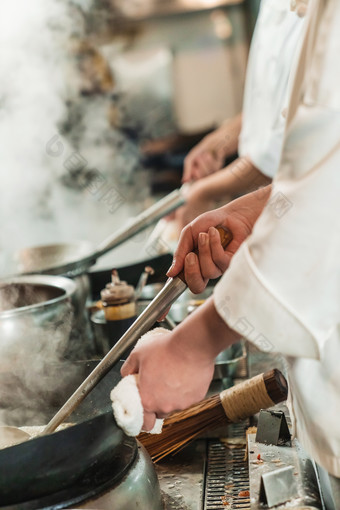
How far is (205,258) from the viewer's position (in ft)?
4.81

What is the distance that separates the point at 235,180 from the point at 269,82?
501 millimetres

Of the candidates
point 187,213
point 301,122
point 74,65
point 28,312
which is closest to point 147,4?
point 74,65

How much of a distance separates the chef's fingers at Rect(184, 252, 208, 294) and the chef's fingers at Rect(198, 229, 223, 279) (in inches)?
0.5

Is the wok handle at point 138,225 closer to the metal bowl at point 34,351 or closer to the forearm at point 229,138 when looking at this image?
the metal bowl at point 34,351

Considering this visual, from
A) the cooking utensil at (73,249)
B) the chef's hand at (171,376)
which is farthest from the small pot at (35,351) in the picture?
the cooking utensil at (73,249)

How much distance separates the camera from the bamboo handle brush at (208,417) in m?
1.67

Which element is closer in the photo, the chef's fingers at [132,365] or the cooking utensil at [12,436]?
the chef's fingers at [132,365]

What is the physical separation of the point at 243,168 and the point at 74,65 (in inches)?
168

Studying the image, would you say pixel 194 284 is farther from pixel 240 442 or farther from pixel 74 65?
pixel 74 65

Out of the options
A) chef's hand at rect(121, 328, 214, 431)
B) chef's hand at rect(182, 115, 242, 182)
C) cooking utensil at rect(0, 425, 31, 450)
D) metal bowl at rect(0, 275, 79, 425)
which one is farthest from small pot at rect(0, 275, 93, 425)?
chef's hand at rect(182, 115, 242, 182)

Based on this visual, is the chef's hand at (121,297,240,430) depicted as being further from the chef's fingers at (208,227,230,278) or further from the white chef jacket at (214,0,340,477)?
the chef's fingers at (208,227,230,278)

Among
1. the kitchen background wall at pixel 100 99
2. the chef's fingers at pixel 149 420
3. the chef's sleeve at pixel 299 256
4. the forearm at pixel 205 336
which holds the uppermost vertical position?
the chef's sleeve at pixel 299 256

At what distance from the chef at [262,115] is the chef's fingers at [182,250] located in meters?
→ 1.08

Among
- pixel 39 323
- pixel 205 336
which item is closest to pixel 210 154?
pixel 39 323
